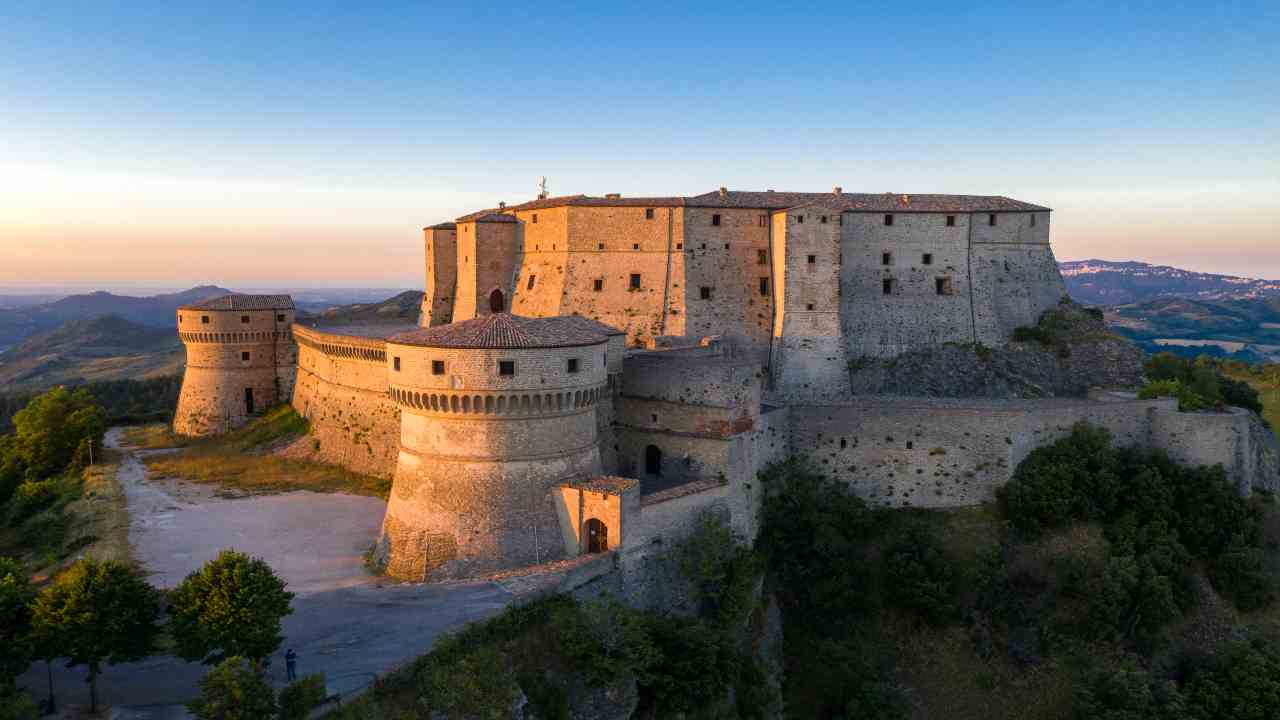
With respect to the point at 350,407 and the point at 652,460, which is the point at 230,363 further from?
the point at 652,460

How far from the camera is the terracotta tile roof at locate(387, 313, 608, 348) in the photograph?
22.8 metres

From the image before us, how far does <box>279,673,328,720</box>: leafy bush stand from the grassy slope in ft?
63.2

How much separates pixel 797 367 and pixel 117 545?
95.3 ft

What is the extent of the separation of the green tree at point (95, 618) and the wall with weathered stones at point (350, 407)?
18.6 meters

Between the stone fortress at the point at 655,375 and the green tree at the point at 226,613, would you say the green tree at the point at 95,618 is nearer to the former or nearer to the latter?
the green tree at the point at 226,613

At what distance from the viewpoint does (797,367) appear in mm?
39625

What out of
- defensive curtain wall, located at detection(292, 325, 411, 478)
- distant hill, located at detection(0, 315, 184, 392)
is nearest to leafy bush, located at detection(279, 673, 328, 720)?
defensive curtain wall, located at detection(292, 325, 411, 478)

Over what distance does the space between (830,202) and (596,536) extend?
26.0 meters

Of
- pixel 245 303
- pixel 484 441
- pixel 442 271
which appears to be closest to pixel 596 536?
pixel 484 441

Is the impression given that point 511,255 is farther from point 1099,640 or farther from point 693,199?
point 1099,640

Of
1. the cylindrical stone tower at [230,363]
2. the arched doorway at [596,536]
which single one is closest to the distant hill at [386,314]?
the cylindrical stone tower at [230,363]

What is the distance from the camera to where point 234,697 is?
1408 centimetres

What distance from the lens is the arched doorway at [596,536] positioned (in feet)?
75.6

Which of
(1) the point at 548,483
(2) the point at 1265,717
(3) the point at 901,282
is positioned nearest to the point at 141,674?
(1) the point at 548,483
